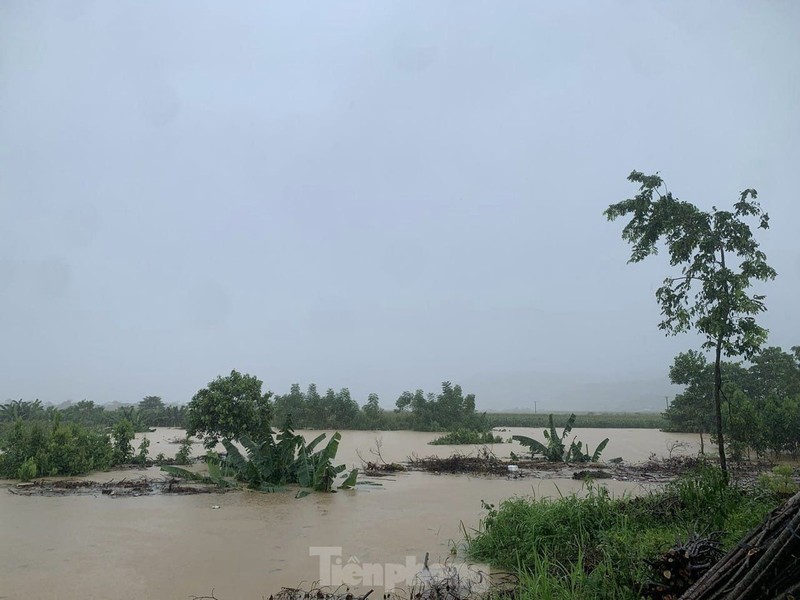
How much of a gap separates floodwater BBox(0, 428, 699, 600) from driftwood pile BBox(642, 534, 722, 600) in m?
2.48

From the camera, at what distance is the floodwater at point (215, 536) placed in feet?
14.0

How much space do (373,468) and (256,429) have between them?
120 inches

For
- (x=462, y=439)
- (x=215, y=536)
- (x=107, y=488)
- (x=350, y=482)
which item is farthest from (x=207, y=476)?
(x=462, y=439)

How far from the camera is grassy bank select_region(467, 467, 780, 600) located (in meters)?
3.58

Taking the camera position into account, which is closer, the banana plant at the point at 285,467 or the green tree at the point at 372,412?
the banana plant at the point at 285,467

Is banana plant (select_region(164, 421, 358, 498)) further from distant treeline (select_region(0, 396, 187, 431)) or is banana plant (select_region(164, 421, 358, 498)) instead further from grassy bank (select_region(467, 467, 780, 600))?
distant treeline (select_region(0, 396, 187, 431))

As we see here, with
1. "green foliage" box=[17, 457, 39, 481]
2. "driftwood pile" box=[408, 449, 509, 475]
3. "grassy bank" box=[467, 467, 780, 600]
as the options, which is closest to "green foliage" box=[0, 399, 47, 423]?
"green foliage" box=[17, 457, 39, 481]

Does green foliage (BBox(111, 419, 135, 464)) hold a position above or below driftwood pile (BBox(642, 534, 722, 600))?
below

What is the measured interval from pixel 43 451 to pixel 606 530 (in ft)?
35.8

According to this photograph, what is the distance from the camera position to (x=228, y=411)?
11.8 metres

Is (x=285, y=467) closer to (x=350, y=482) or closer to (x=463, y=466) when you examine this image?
(x=350, y=482)

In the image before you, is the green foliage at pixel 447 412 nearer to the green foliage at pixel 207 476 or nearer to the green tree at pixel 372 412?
the green tree at pixel 372 412

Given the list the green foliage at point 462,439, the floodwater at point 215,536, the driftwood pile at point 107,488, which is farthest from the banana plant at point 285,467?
the green foliage at point 462,439

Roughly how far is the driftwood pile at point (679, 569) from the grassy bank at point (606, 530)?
0.47m
